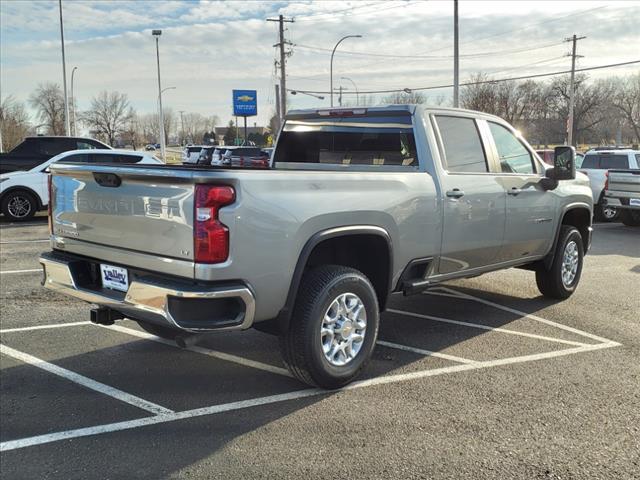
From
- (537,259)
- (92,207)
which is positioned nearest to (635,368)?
(537,259)

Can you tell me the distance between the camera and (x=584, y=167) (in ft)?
51.0

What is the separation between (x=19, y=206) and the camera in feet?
43.7

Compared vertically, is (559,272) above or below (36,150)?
below

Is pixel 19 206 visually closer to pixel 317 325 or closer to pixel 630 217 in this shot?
pixel 317 325

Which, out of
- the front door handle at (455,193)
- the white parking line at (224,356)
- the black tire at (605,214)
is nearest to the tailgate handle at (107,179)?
the white parking line at (224,356)

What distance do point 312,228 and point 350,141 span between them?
74.0 inches

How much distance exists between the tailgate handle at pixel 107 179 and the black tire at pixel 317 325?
1.34 m

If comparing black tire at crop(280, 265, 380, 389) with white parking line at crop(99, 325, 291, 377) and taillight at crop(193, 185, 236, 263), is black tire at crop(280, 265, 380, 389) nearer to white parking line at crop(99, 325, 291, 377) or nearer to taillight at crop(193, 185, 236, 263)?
white parking line at crop(99, 325, 291, 377)

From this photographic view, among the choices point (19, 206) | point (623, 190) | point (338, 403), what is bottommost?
point (338, 403)

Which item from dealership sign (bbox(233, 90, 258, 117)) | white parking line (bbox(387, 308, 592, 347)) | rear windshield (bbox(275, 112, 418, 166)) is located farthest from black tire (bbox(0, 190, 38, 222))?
dealership sign (bbox(233, 90, 258, 117))

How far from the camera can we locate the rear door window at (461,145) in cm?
486

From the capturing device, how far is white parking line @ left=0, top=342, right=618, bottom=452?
3.35 meters

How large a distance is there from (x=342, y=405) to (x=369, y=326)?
2.03 feet

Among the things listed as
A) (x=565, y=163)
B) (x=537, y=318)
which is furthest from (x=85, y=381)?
(x=565, y=163)
